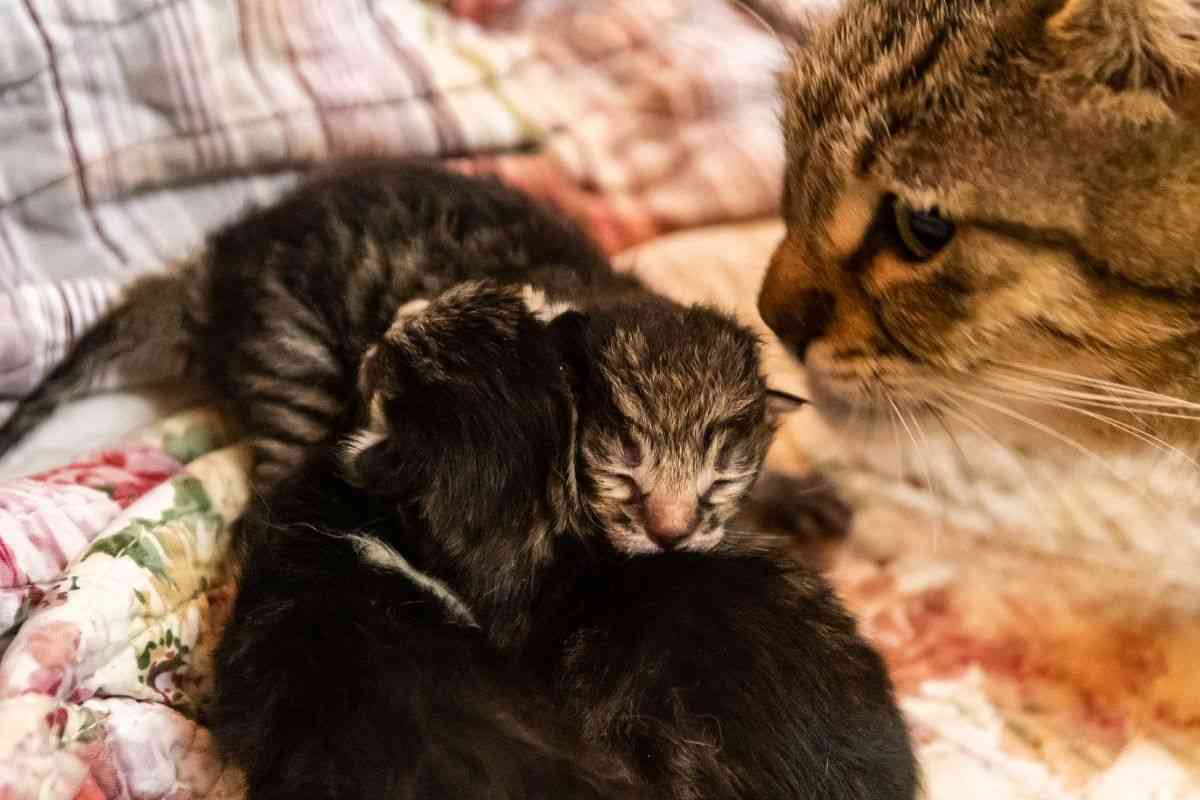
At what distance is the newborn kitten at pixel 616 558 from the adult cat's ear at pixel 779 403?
7 centimetres

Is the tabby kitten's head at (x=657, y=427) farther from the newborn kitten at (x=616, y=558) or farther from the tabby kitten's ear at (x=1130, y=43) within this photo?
the tabby kitten's ear at (x=1130, y=43)

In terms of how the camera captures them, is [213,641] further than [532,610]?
Yes

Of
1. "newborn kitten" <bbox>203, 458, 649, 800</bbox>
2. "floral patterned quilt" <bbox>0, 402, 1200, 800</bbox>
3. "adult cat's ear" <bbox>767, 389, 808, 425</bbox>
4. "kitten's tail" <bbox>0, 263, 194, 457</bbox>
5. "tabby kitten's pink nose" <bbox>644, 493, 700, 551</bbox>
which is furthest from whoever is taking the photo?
"kitten's tail" <bbox>0, 263, 194, 457</bbox>

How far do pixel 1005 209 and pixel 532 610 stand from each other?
608 millimetres

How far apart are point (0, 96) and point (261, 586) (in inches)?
Result: 35.5

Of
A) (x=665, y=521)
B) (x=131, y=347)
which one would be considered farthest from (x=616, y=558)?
(x=131, y=347)

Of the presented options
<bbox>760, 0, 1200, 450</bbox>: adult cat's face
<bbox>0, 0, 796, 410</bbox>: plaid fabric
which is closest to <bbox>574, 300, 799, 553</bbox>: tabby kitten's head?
<bbox>760, 0, 1200, 450</bbox>: adult cat's face

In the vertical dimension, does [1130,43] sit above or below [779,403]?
above

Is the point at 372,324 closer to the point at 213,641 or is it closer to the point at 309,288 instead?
the point at 309,288

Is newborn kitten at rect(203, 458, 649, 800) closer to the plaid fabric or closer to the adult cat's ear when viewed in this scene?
the adult cat's ear

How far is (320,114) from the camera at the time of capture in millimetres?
1704

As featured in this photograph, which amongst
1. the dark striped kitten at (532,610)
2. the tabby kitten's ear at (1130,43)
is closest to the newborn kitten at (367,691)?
the dark striped kitten at (532,610)

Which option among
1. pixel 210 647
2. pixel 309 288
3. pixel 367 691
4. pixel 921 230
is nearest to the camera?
pixel 367 691

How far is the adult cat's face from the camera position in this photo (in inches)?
35.4
